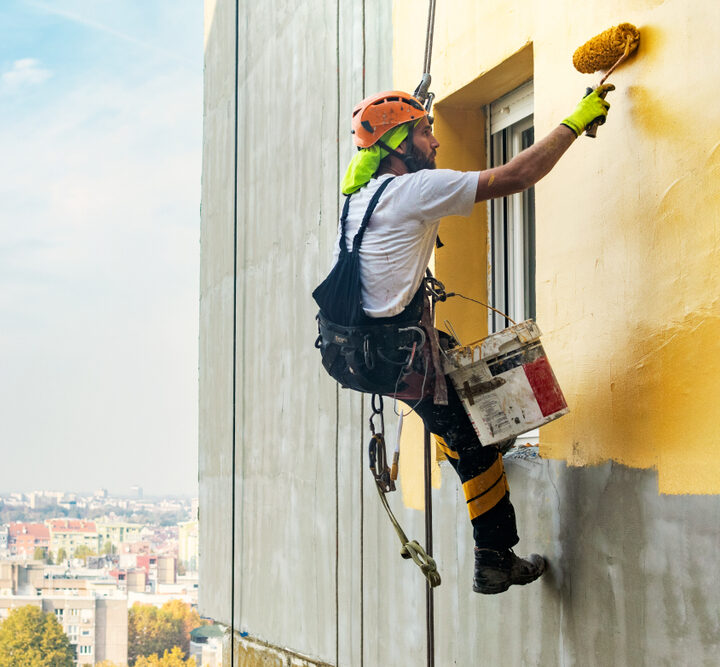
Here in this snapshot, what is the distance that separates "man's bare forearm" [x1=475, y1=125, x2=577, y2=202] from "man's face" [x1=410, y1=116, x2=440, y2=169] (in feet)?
1.96

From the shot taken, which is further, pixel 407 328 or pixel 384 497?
pixel 384 497

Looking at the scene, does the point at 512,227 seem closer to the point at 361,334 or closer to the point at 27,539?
the point at 361,334

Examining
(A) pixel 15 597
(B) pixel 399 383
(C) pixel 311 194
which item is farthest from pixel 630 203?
(A) pixel 15 597

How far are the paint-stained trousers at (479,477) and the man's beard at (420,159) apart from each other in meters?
0.96

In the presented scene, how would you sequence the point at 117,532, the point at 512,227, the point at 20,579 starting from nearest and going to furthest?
the point at 512,227
the point at 20,579
the point at 117,532

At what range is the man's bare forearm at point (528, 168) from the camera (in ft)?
12.2

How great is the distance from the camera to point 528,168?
3.74 m

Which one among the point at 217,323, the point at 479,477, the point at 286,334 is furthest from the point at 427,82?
the point at 217,323

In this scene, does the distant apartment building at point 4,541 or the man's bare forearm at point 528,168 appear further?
the distant apartment building at point 4,541

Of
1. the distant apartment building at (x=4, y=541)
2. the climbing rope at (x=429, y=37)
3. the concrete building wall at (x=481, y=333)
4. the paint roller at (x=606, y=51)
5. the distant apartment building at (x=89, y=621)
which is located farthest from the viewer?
the distant apartment building at (x=4, y=541)

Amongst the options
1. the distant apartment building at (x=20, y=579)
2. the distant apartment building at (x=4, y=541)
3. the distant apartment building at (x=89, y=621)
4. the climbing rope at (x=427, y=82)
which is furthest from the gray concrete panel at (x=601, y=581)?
the distant apartment building at (x=4, y=541)

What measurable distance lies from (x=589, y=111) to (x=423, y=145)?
838mm

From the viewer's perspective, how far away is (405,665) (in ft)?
18.0

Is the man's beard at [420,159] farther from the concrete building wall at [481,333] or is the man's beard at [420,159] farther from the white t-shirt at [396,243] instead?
the concrete building wall at [481,333]
